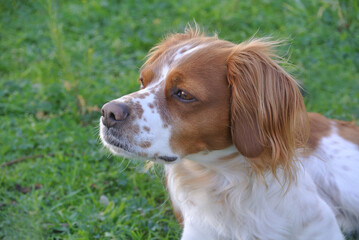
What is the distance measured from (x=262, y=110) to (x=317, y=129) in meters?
1.11

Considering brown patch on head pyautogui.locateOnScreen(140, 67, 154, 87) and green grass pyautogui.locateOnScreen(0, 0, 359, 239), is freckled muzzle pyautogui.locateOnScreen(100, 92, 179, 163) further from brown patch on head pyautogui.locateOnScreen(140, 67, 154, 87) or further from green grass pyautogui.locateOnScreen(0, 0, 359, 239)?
green grass pyautogui.locateOnScreen(0, 0, 359, 239)

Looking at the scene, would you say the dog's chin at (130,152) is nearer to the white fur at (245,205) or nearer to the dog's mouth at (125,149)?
the dog's mouth at (125,149)

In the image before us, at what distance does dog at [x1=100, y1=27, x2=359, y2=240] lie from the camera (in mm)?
2645

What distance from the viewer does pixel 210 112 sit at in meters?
2.67

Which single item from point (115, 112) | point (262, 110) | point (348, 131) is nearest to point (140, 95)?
point (115, 112)

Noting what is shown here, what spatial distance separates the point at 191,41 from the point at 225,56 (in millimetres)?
304

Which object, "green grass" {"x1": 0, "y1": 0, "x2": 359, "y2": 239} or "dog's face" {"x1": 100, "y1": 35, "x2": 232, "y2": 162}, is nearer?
"dog's face" {"x1": 100, "y1": 35, "x2": 232, "y2": 162}

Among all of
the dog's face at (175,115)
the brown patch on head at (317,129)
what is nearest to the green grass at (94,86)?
the brown patch on head at (317,129)

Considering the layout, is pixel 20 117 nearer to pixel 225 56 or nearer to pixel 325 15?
pixel 225 56

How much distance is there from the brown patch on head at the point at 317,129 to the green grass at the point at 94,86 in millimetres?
553

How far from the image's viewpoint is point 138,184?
4152 millimetres

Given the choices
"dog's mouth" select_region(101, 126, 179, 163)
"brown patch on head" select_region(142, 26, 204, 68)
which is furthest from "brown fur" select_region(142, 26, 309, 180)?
"brown patch on head" select_region(142, 26, 204, 68)

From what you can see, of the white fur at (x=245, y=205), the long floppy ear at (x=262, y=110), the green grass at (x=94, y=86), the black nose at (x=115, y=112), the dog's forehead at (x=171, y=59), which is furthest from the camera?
the green grass at (x=94, y=86)

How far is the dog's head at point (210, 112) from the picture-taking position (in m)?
2.62
